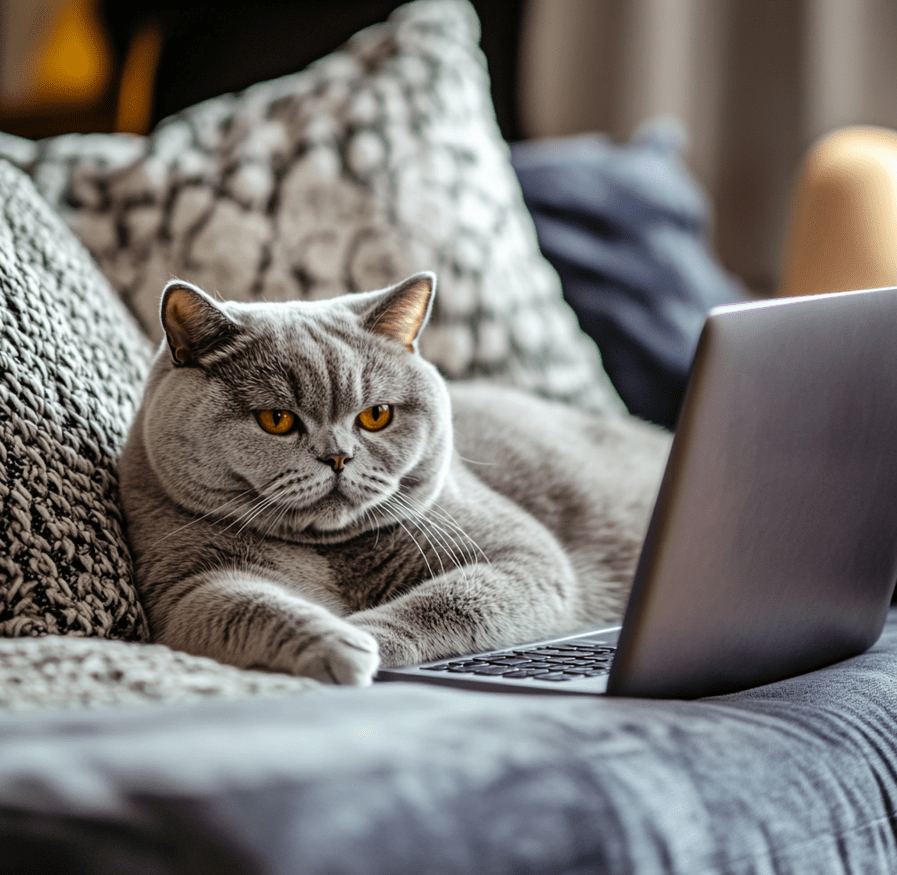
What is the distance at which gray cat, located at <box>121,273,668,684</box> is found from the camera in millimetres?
896

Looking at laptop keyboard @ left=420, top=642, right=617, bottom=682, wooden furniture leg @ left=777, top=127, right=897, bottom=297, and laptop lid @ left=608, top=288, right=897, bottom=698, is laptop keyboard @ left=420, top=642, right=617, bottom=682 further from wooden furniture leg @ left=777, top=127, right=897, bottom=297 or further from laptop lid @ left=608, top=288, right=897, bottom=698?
wooden furniture leg @ left=777, top=127, right=897, bottom=297

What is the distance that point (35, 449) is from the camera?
33.9 inches

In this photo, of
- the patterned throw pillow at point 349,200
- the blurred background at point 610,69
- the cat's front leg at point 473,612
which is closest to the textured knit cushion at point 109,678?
the cat's front leg at point 473,612

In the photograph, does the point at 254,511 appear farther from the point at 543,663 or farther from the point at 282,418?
the point at 543,663

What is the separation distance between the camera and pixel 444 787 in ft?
1.58

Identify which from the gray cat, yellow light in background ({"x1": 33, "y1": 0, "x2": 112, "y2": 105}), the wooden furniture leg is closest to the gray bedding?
the gray cat

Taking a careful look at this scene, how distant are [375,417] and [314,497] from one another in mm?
105

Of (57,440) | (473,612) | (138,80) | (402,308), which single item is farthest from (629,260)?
(138,80)

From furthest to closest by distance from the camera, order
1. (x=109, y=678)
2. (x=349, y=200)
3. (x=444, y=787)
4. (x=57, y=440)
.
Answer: (x=349, y=200) < (x=57, y=440) < (x=109, y=678) < (x=444, y=787)

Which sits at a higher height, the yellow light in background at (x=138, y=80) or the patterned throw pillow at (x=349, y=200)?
the yellow light in background at (x=138, y=80)

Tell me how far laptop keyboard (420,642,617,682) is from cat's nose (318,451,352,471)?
7.7 inches

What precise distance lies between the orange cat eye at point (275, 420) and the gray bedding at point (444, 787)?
325 mm

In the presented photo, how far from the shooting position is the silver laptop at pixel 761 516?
0.68m

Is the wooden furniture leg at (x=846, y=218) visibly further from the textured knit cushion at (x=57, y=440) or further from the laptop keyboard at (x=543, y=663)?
the textured knit cushion at (x=57, y=440)
